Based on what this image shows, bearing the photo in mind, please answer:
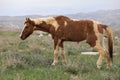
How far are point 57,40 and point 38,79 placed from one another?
11.1 feet

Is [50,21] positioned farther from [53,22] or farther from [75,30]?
[75,30]

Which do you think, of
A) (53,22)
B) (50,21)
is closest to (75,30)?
(53,22)

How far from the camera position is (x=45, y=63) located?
13883 mm

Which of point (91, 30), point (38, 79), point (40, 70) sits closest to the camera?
point (38, 79)

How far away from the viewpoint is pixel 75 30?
13477 mm

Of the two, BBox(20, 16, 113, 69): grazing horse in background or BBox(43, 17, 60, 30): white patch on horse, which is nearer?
BBox(20, 16, 113, 69): grazing horse in background

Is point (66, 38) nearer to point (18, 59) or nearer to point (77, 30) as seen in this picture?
point (77, 30)

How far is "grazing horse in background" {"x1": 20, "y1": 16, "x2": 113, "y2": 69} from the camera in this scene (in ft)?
43.2

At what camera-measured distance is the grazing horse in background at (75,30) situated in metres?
13.2

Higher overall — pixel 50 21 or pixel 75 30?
pixel 50 21

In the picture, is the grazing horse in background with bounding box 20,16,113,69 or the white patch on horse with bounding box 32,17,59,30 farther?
the white patch on horse with bounding box 32,17,59,30

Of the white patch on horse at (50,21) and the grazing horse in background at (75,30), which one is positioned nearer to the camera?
the grazing horse in background at (75,30)

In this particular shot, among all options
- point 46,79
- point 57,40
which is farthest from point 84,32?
point 46,79

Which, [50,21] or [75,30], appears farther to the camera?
[50,21]
